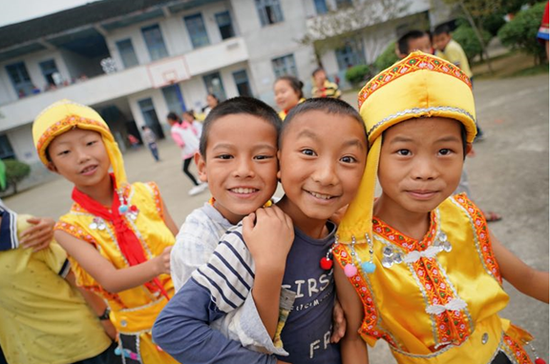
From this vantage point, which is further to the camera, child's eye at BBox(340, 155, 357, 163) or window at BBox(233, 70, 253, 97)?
window at BBox(233, 70, 253, 97)

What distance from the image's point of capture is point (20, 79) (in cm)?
1912

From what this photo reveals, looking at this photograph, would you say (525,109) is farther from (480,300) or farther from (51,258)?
(51,258)

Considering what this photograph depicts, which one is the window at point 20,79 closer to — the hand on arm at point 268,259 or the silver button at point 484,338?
the hand on arm at point 268,259

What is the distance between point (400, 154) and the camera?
107 centimetres

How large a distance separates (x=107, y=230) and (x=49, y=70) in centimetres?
2316

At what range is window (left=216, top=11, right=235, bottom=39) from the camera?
788 inches

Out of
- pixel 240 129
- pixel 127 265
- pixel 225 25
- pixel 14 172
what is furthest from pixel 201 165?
pixel 225 25

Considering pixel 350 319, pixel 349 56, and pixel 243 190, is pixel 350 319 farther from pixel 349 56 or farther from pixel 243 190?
pixel 349 56

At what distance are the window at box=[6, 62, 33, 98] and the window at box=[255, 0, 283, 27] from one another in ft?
47.7

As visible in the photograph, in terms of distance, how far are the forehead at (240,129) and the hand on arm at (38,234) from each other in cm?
117

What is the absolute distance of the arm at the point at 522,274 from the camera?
124 centimetres

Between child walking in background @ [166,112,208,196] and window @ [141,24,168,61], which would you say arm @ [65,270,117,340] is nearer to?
child walking in background @ [166,112,208,196]

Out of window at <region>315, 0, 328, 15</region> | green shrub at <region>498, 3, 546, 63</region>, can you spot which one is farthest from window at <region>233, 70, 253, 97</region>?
green shrub at <region>498, 3, 546, 63</region>

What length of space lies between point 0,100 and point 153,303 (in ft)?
77.3
